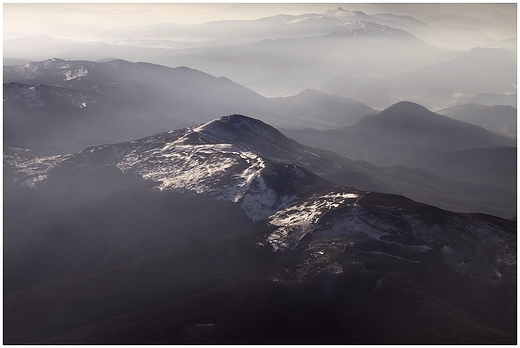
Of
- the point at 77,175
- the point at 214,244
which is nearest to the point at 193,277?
the point at 214,244

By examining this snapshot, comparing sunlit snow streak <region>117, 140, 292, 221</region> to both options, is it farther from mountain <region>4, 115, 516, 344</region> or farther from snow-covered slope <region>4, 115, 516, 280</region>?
mountain <region>4, 115, 516, 344</region>

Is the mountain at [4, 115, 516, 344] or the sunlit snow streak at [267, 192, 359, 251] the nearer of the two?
the mountain at [4, 115, 516, 344]

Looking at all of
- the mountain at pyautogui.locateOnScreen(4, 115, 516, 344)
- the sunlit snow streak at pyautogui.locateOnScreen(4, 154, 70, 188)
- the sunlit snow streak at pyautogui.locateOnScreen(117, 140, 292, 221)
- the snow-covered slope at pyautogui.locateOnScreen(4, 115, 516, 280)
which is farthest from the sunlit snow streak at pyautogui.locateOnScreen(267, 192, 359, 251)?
the sunlit snow streak at pyautogui.locateOnScreen(4, 154, 70, 188)

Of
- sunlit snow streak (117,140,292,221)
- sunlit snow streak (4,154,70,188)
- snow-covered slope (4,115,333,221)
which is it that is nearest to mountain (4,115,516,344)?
sunlit snow streak (117,140,292,221)

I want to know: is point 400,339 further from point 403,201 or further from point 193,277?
point 403,201

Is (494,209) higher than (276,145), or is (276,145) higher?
(276,145)

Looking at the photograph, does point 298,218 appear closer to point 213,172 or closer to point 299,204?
point 299,204

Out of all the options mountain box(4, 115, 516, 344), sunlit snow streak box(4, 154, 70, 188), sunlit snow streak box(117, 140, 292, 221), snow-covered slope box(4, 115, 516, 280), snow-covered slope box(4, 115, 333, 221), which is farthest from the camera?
sunlit snow streak box(4, 154, 70, 188)

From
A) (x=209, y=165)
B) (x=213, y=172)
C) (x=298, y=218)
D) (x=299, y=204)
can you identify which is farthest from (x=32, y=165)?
(x=298, y=218)

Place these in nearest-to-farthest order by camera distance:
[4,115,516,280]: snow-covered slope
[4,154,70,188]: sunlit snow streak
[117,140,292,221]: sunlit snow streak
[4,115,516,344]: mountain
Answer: [4,115,516,344]: mountain < [4,115,516,280]: snow-covered slope < [117,140,292,221]: sunlit snow streak < [4,154,70,188]: sunlit snow streak
